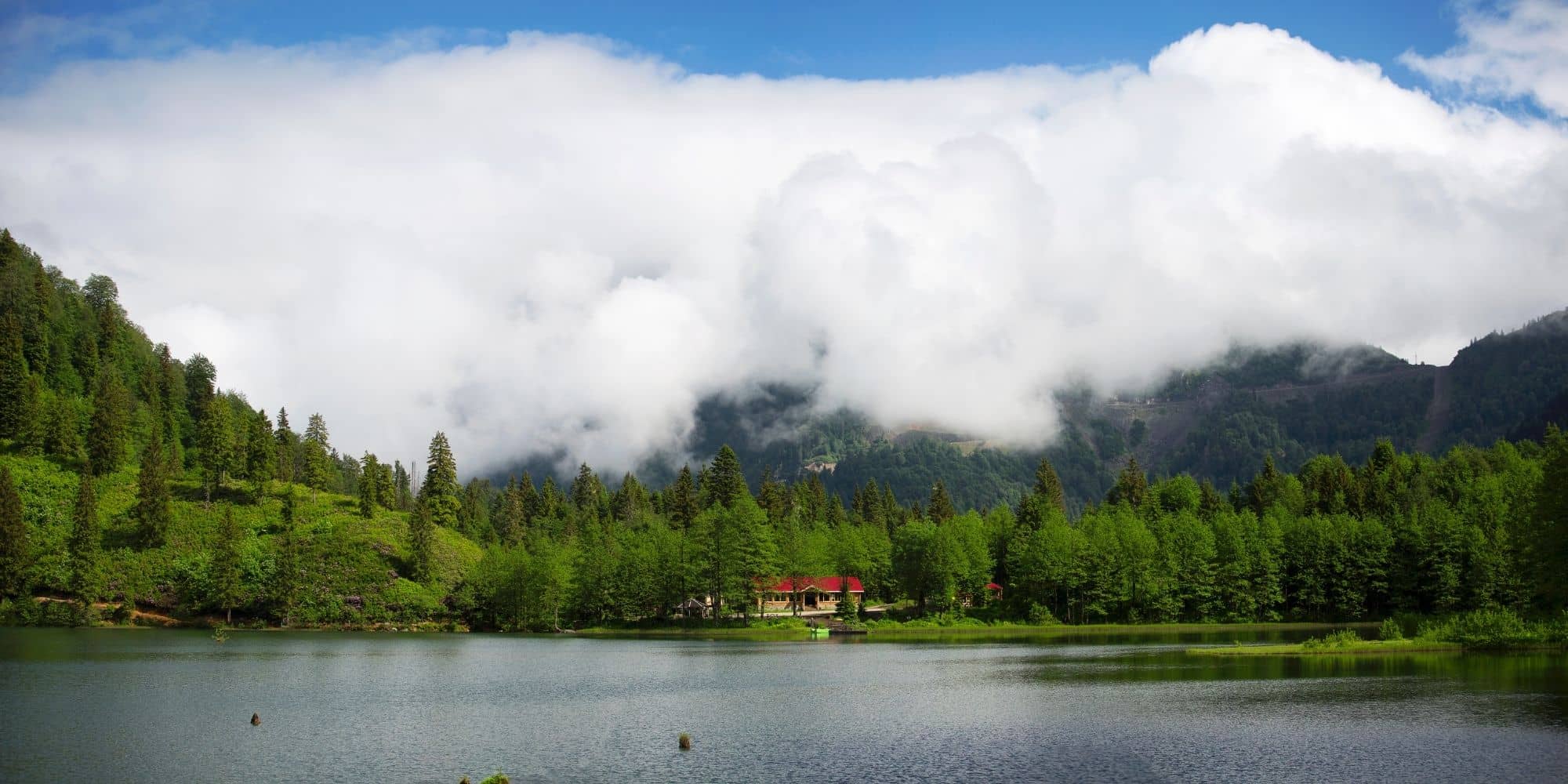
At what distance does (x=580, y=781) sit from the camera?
4375cm

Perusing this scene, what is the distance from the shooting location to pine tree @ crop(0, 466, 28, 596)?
5536 inches

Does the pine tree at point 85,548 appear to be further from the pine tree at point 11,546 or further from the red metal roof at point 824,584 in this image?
the red metal roof at point 824,584

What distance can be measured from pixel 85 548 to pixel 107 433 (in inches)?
1142

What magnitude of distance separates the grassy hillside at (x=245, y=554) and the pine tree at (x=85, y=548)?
132 cm

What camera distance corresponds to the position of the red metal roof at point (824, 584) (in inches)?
6924

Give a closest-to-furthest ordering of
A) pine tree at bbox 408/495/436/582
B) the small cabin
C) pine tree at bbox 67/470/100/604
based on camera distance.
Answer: pine tree at bbox 67/470/100/604 < pine tree at bbox 408/495/436/582 < the small cabin

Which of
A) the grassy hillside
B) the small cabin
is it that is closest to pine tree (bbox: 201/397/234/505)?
the grassy hillside

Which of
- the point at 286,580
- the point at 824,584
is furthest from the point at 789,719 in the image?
the point at 824,584

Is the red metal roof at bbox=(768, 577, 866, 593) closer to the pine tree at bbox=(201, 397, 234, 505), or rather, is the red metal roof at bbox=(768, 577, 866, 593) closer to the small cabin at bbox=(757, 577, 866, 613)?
the small cabin at bbox=(757, 577, 866, 613)

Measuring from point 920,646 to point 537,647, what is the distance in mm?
40653

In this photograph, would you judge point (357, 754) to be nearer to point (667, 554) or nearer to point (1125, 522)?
point (667, 554)

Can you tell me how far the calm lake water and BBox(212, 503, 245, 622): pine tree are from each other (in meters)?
53.3

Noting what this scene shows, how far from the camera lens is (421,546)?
166 meters

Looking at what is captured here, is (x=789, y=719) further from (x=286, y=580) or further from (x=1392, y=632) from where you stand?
(x=286, y=580)
